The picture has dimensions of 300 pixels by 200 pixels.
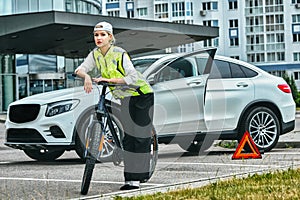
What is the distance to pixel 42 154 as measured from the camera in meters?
12.6

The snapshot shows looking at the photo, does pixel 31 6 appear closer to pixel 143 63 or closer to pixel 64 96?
pixel 143 63

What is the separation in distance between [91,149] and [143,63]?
489 cm

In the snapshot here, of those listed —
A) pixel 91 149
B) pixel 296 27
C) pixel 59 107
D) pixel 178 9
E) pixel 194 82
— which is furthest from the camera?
pixel 178 9

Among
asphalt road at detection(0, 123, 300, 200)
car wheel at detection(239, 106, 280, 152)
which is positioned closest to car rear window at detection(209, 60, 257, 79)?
car wheel at detection(239, 106, 280, 152)

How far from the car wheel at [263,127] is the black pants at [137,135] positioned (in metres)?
5.17

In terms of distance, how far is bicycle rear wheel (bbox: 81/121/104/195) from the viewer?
25.8 ft

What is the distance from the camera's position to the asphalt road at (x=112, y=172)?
26.4ft

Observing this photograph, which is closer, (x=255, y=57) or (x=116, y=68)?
(x=116, y=68)

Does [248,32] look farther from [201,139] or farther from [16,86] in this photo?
[201,139]

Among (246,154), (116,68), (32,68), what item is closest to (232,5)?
(32,68)

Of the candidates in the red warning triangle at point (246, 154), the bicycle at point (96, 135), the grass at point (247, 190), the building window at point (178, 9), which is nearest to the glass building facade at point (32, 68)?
the red warning triangle at point (246, 154)

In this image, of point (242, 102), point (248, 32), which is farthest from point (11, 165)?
point (248, 32)

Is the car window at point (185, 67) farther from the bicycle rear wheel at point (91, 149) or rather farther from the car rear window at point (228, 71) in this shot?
the bicycle rear wheel at point (91, 149)

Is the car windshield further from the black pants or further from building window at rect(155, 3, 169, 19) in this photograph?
building window at rect(155, 3, 169, 19)
